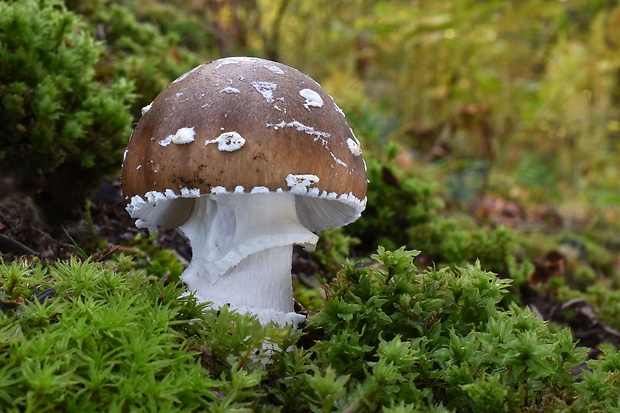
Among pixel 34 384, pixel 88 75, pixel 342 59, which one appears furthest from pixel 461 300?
pixel 342 59

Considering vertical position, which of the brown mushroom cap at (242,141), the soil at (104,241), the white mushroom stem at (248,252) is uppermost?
the brown mushroom cap at (242,141)

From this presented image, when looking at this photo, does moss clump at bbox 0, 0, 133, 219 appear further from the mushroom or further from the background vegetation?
the mushroom

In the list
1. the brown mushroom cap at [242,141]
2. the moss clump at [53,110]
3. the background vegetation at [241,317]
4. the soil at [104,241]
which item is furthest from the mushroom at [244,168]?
the moss clump at [53,110]

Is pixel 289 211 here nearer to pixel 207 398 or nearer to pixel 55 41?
pixel 207 398

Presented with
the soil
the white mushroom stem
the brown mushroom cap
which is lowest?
the soil

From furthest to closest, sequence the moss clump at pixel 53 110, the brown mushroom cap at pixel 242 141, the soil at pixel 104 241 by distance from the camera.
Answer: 1. the moss clump at pixel 53 110
2. the soil at pixel 104 241
3. the brown mushroom cap at pixel 242 141

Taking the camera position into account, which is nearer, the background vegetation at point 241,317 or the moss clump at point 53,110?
the background vegetation at point 241,317

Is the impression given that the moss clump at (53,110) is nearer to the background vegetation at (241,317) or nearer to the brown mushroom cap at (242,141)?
the background vegetation at (241,317)

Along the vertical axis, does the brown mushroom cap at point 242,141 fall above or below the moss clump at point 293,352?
above

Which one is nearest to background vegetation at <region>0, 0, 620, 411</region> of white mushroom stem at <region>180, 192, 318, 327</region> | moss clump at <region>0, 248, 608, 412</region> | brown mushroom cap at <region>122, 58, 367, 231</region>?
moss clump at <region>0, 248, 608, 412</region>
